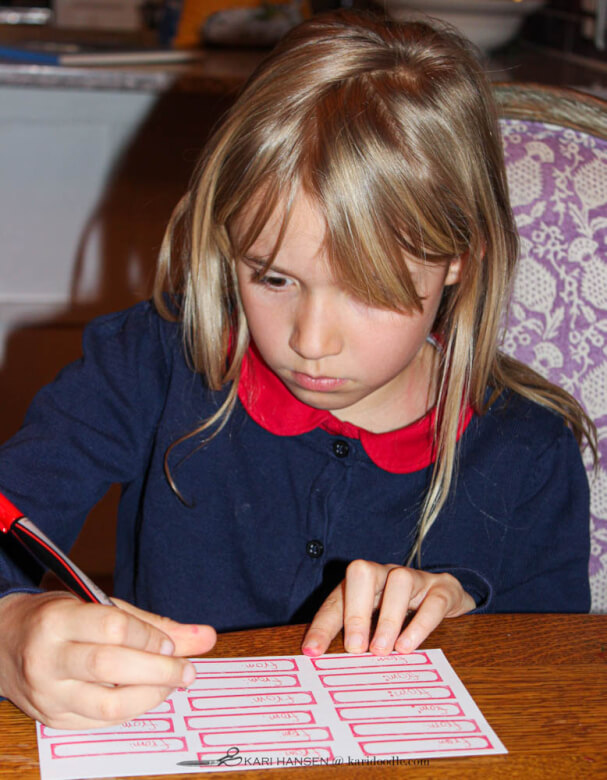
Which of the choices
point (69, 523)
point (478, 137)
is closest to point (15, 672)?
point (69, 523)

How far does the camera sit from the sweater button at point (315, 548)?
Answer: 3.00 feet

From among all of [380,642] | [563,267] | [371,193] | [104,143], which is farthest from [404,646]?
[104,143]

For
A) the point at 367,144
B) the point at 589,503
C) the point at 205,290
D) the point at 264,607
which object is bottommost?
the point at 264,607

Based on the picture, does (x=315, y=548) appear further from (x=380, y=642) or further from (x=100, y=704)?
(x=100, y=704)

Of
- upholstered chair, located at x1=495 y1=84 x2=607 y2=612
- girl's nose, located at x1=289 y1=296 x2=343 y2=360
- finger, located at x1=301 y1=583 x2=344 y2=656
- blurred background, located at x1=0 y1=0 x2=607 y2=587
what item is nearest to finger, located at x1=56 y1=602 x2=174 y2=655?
finger, located at x1=301 y1=583 x2=344 y2=656

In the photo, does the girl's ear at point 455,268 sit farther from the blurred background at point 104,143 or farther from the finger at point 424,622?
the blurred background at point 104,143

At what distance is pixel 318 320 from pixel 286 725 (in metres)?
0.35

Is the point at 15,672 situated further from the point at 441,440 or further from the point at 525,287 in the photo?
the point at 525,287

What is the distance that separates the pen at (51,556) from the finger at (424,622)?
7.9 inches

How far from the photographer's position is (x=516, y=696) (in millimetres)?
609

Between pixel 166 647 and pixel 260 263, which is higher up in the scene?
pixel 260 263

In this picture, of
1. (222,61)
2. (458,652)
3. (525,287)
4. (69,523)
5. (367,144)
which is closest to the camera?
(458,652)

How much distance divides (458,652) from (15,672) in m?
0.29

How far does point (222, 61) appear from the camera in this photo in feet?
7.45
